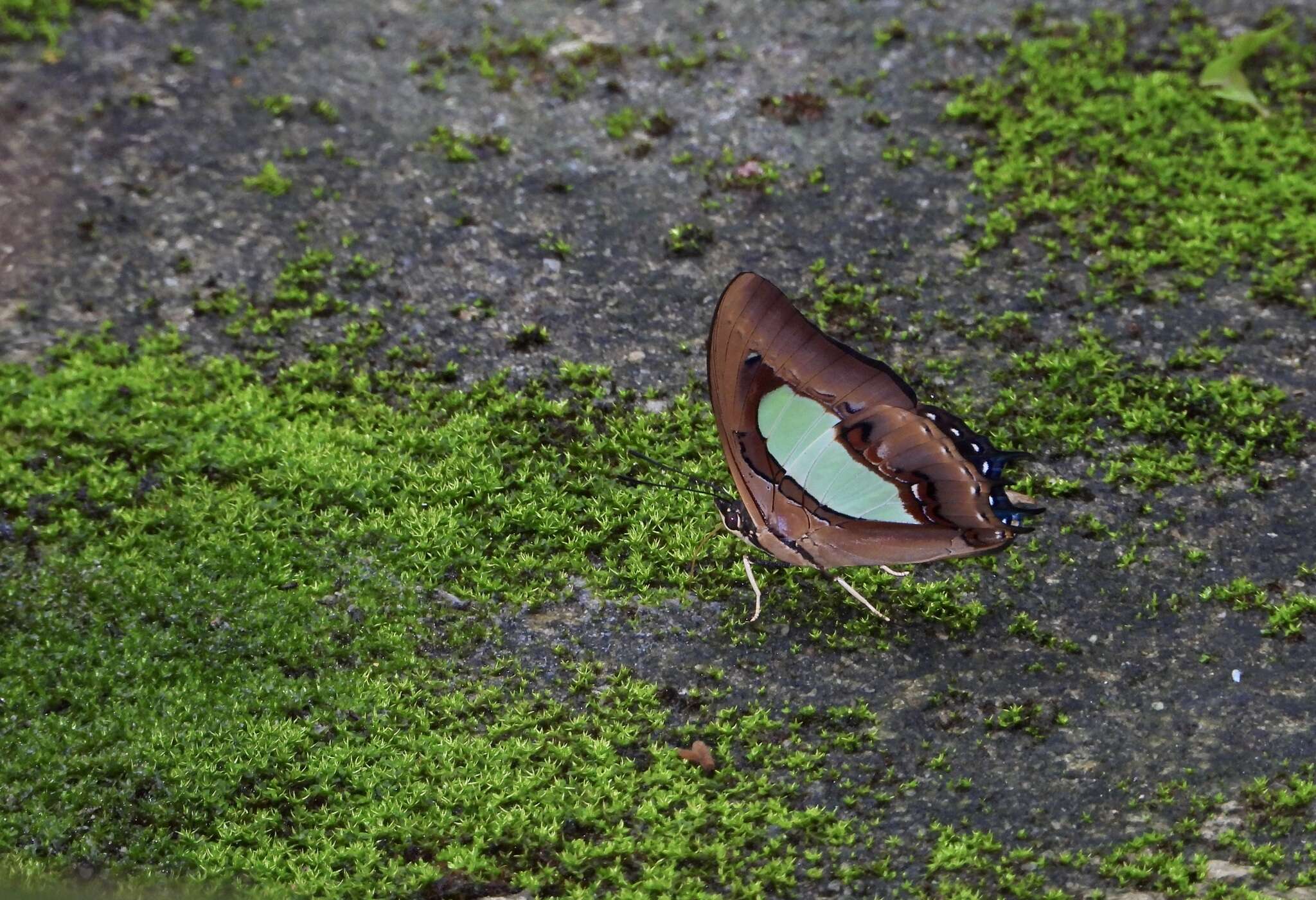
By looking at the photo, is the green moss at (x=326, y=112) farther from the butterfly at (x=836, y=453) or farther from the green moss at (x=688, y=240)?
the butterfly at (x=836, y=453)

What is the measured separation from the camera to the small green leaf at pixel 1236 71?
233 inches

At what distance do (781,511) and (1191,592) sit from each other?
1451 mm

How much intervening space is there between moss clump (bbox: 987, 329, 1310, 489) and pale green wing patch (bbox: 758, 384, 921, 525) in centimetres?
94

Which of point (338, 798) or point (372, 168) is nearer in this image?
point (338, 798)

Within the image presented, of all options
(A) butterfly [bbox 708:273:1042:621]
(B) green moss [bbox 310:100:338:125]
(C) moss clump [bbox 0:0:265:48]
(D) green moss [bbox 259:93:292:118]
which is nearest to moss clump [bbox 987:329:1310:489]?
(A) butterfly [bbox 708:273:1042:621]

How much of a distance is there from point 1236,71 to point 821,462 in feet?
12.2

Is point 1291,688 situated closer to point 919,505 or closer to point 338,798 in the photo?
point 919,505

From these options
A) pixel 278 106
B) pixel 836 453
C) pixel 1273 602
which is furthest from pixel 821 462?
pixel 278 106

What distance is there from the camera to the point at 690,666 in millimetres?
3920

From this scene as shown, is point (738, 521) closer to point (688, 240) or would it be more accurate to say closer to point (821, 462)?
point (821, 462)

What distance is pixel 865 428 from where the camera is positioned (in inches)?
152

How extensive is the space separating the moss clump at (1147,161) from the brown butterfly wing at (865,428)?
1.75 meters

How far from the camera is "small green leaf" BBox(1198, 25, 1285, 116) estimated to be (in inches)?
233

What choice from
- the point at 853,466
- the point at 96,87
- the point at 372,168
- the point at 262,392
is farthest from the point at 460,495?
the point at 96,87
